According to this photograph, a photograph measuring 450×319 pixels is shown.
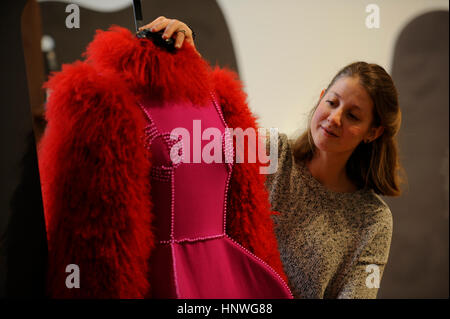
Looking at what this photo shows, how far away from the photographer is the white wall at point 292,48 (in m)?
0.94

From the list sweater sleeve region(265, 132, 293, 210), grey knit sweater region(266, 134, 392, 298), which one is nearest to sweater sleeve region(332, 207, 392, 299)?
grey knit sweater region(266, 134, 392, 298)

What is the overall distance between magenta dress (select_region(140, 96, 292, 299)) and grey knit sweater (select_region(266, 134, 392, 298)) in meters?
0.26

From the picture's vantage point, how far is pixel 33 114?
0.51 meters

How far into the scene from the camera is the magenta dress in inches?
20.0

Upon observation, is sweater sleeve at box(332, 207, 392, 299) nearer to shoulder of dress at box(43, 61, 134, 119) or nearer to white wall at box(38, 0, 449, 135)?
white wall at box(38, 0, 449, 135)

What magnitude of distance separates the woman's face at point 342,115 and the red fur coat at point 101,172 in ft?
1.18

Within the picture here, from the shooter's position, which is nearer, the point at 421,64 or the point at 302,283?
the point at 302,283

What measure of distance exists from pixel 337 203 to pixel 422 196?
66 centimetres

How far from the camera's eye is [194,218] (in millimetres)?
542

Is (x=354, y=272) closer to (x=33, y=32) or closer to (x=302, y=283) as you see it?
(x=302, y=283)

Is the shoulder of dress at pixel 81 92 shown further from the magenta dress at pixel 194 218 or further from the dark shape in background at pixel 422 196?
the dark shape in background at pixel 422 196

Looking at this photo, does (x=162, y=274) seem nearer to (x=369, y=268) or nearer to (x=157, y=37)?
(x=157, y=37)
